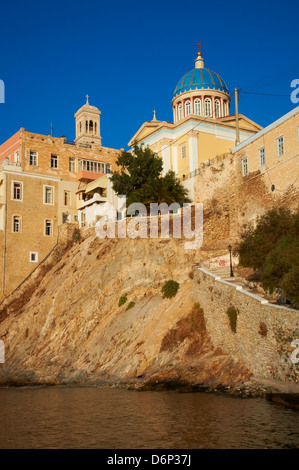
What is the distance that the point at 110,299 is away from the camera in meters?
32.5

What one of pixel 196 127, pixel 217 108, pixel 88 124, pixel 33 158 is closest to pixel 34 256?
pixel 33 158

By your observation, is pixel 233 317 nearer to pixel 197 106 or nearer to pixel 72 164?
pixel 72 164

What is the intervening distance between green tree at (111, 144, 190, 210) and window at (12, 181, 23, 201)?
9.02 meters

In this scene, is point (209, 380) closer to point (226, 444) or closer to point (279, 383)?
point (279, 383)

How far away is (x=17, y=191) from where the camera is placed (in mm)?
43781

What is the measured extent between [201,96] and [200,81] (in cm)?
202

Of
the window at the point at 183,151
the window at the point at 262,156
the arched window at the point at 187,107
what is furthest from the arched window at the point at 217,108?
the window at the point at 262,156

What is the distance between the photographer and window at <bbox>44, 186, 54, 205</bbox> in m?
45.6

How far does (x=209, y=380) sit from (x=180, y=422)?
18.8 ft

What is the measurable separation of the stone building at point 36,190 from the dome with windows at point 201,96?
878cm

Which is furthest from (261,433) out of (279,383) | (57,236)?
(57,236)

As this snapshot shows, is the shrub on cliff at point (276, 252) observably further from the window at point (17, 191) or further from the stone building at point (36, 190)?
the window at point (17, 191)

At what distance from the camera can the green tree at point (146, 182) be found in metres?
36.9

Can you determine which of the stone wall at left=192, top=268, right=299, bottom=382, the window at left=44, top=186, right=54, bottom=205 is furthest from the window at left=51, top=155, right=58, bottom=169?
the stone wall at left=192, top=268, right=299, bottom=382
